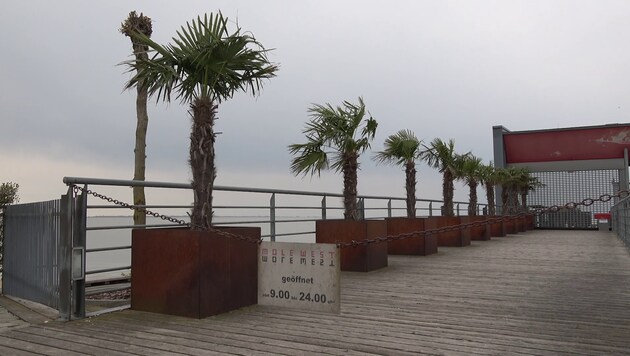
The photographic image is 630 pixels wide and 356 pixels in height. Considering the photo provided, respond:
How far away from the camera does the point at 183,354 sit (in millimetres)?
3336

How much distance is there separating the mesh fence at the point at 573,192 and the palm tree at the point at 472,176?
37.7 feet

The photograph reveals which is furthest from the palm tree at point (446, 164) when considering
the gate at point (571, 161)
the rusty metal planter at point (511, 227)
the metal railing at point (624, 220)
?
the gate at point (571, 161)

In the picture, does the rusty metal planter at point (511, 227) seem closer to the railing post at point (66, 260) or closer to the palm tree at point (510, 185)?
the palm tree at point (510, 185)

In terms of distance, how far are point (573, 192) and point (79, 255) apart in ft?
90.0

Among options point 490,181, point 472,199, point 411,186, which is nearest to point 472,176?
point 472,199

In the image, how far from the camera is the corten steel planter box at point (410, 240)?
34.9 feet

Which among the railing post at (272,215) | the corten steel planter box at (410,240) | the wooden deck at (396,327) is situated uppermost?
the railing post at (272,215)

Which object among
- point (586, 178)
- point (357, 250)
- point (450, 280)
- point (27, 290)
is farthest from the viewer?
point (586, 178)

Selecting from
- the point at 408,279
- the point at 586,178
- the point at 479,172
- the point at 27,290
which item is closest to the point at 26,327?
the point at 27,290

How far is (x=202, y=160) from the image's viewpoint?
4836 mm

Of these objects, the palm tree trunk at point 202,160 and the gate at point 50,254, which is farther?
the palm tree trunk at point 202,160

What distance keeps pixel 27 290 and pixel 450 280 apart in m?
5.62

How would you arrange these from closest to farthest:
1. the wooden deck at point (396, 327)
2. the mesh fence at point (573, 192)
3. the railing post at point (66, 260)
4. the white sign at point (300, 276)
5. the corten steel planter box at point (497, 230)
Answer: the wooden deck at point (396, 327)
the white sign at point (300, 276)
the railing post at point (66, 260)
the corten steel planter box at point (497, 230)
the mesh fence at point (573, 192)

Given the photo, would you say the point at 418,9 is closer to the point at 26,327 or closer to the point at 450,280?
the point at 450,280
